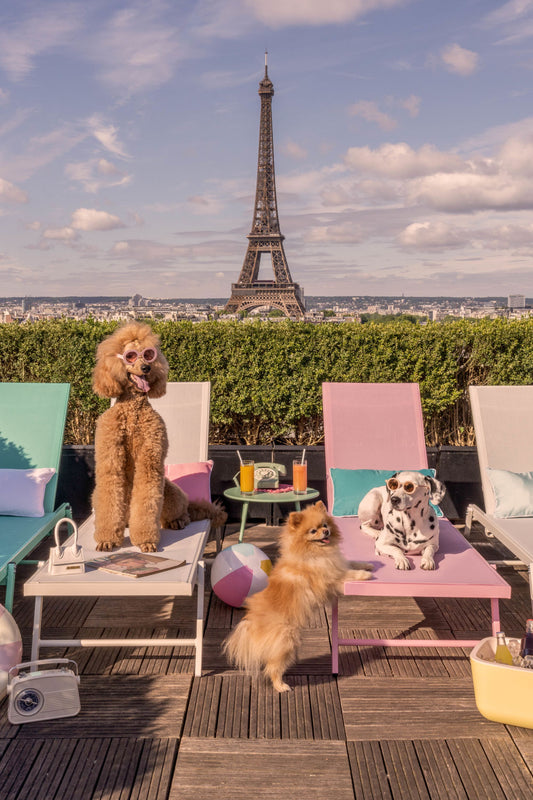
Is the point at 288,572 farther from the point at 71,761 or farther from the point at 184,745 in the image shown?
the point at 71,761

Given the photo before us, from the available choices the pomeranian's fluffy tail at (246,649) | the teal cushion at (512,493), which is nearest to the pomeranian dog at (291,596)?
the pomeranian's fluffy tail at (246,649)

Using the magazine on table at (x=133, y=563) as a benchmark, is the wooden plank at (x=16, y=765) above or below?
below

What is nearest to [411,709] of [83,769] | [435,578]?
[435,578]

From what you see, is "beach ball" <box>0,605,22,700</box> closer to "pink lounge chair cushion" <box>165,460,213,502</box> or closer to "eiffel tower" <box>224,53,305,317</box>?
"pink lounge chair cushion" <box>165,460,213,502</box>

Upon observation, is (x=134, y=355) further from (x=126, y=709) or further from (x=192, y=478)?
(x=126, y=709)

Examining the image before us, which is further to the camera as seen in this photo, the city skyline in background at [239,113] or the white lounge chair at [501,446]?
the city skyline in background at [239,113]

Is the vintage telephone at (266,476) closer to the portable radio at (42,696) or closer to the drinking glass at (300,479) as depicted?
the drinking glass at (300,479)

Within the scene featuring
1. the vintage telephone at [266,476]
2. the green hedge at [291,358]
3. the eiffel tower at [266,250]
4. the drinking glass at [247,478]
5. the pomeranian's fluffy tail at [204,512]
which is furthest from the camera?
the eiffel tower at [266,250]
